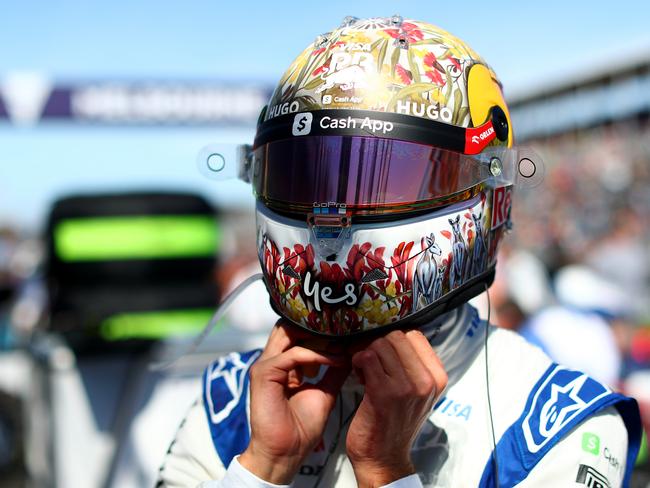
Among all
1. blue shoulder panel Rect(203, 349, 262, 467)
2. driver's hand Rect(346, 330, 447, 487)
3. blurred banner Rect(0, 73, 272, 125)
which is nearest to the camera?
driver's hand Rect(346, 330, 447, 487)

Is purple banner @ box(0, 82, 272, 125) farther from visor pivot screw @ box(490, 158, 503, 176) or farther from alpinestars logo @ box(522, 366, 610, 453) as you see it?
alpinestars logo @ box(522, 366, 610, 453)

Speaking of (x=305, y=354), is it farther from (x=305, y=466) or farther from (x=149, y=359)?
(x=149, y=359)

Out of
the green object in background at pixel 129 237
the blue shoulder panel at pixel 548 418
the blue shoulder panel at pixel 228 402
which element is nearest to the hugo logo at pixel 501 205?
the blue shoulder panel at pixel 548 418

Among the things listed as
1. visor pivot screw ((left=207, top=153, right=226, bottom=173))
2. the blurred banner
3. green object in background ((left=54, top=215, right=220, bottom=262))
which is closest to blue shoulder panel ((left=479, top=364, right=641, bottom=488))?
visor pivot screw ((left=207, top=153, right=226, bottom=173))

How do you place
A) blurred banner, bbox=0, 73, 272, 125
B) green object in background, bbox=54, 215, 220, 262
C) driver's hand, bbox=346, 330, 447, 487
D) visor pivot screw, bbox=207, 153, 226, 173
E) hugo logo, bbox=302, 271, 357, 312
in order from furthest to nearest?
blurred banner, bbox=0, 73, 272, 125 → green object in background, bbox=54, 215, 220, 262 → visor pivot screw, bbox=207, 153, 226, 173 → hugo logo, bbox=302, 271, 357, 312 → driver's hand, bbox=346, 330, 447, 487

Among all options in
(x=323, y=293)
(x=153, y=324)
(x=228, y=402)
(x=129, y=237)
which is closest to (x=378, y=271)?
(x=323, y=293)

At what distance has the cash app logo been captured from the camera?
1.27 metres

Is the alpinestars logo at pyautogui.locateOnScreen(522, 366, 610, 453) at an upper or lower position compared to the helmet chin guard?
lower

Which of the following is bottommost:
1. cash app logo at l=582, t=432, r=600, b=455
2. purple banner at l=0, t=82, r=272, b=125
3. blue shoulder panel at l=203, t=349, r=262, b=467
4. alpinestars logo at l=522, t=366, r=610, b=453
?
blue shoulder panel at l=203, t=349, r=262, b=467

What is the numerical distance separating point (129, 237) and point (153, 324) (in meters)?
0.49

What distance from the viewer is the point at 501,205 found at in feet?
4.99

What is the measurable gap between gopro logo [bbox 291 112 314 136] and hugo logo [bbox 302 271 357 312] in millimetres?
276

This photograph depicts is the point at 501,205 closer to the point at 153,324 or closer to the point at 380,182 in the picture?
the point at 380,182

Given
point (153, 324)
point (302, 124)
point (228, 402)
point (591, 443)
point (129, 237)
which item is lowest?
point (153, 324)
